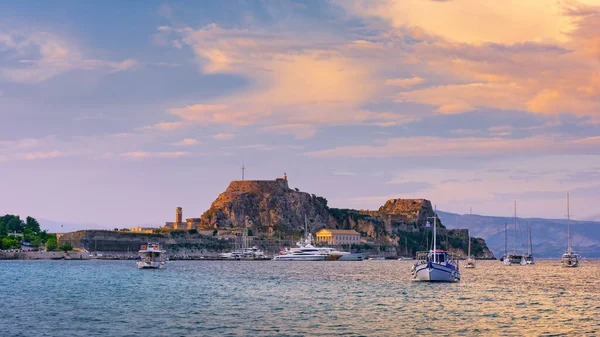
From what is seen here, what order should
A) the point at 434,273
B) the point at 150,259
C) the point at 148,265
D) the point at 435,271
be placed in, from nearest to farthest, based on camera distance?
the point at 435,271, the point at 434,273, the point at 148,265, the point at 150,259

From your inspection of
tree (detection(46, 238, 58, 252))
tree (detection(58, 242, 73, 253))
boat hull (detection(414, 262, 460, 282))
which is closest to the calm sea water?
boat hull (detection(414, 262, 460, 282))

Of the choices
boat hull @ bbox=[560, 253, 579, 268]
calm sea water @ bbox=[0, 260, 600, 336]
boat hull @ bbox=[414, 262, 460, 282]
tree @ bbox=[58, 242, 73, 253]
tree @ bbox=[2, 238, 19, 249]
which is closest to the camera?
calm sea water @ bbox=[0, 260, 600, 336]

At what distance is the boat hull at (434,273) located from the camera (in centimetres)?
8244

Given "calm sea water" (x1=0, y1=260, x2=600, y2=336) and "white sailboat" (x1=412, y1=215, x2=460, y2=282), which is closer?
"calm sea water" (x1=0, y1=260, x2=600, y2=336)

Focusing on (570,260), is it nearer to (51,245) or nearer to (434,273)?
(434,273)

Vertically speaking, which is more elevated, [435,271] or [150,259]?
[150,259]

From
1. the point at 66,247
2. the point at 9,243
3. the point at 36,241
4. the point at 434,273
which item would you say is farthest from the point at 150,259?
the point at 36,241

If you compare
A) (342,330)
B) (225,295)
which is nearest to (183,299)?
(225,295)

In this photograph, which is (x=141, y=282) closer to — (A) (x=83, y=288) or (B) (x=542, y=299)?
(A) (x=83, y=288)

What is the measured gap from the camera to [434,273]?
82.7 metres

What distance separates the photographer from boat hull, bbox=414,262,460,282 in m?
82.4

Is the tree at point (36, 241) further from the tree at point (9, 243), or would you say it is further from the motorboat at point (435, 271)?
the motorboat at point (435, 271)

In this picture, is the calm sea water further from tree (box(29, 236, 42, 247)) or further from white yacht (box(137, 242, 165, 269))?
tree (box(29, 236, 42, 247))

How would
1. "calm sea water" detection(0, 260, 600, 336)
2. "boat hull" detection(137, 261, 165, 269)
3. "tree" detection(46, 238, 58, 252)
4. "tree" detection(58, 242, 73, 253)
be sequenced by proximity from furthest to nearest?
"tree" detection(58, 242, 73, 253) < "tree" detection(46, 238, 58, 252) < "boat hull" detection(137, 261, 165, 269) < "calm sea water" detection(0, 260, 600, 336)
